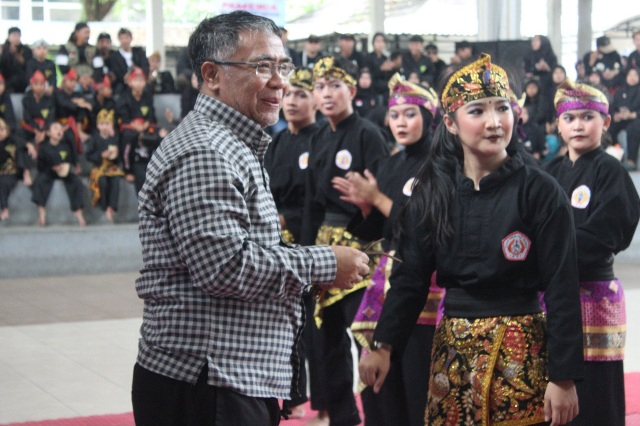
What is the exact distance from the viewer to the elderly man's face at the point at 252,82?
2.30m

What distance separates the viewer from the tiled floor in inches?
207

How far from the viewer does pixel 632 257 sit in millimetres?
11570

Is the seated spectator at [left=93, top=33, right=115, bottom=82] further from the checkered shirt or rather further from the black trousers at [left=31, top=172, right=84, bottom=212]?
the checkered shirt

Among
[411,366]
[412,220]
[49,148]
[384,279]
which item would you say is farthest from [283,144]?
[49,148]

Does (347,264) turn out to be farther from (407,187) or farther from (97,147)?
(97,147)

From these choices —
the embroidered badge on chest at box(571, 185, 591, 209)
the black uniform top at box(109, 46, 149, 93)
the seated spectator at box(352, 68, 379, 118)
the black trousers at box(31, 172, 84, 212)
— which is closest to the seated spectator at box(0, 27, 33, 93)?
the black uniform top at box(109, 46, 149, 93)

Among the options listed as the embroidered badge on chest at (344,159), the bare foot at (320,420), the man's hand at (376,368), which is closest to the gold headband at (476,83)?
the man's hand at (376,368)

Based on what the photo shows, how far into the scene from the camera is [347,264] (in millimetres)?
2262

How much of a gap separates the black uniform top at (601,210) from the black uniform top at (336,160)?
1.17m

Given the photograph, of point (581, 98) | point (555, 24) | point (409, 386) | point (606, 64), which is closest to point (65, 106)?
point (606, 64)

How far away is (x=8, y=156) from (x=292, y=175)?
5.85 m

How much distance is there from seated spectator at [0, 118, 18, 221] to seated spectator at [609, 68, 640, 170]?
706 centimetres

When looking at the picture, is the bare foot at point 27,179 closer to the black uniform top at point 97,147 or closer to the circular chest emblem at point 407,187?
the black uniform top at point 97,147

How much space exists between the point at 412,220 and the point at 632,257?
906cm
